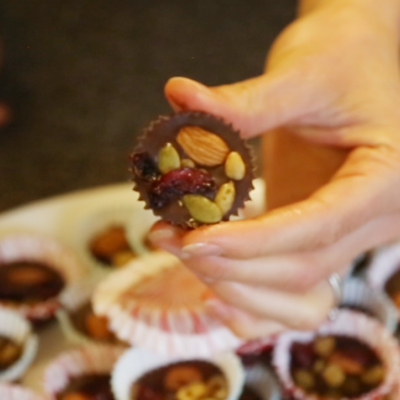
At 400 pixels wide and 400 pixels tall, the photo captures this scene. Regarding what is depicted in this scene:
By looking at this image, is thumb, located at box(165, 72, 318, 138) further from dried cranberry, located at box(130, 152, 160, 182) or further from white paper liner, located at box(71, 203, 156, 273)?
white paper liner, located at box(71, 203, 156, 273)

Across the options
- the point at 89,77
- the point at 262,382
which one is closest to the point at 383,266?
the point at 262,382

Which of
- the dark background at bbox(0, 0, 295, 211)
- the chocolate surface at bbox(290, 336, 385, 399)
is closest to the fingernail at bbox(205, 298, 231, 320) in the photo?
the chocolate surface at bbox(290, 336, 385, 399)

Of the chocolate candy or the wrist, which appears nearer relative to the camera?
the wrist

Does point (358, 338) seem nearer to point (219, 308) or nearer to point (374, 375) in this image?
point (374, 375)

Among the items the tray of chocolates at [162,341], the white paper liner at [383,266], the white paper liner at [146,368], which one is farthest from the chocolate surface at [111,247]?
the white paper liner at [383,266]

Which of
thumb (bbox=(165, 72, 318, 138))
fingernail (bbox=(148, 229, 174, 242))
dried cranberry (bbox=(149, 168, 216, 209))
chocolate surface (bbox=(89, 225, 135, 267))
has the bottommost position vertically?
chocolate surface (bbox=(89, 225, 135, 267))

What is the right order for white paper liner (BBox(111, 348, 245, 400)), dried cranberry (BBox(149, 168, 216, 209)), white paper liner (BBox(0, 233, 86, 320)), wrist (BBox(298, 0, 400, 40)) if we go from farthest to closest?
white paper liner (BBox(0, 233, 86, 320))
white paper liner (BBox(111, 348, 245, 400))
wrist (BBox(298, 0, 400, 40))
dried cranberry (BBox(149, 168, 216, 209))

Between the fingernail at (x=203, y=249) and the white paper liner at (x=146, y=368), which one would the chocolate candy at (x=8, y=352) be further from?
the fingernail at (x=203, y=249)
